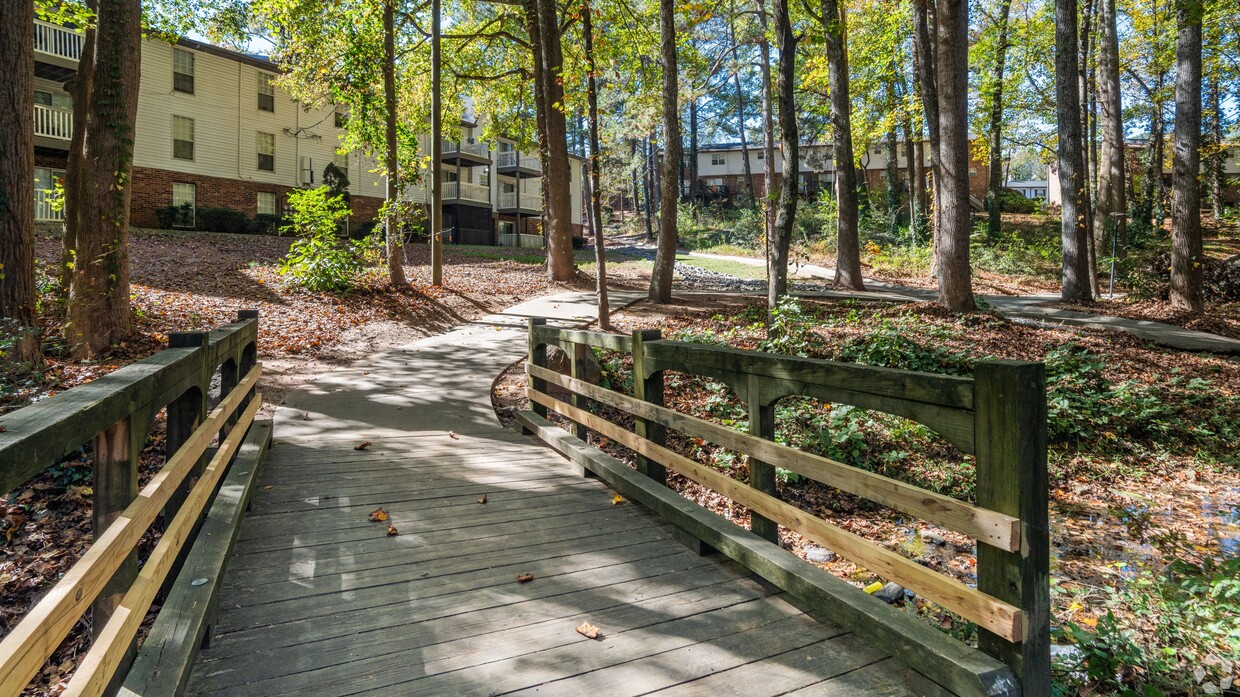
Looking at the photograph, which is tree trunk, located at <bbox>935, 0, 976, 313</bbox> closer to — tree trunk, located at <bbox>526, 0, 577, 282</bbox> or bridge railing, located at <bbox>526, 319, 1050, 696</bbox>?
tree trunk, located at <bbox>526, 0, 577, 282</bbox>

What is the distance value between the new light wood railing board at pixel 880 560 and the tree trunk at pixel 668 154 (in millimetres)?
10695

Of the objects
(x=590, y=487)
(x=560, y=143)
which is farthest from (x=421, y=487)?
(x=560, y=143)

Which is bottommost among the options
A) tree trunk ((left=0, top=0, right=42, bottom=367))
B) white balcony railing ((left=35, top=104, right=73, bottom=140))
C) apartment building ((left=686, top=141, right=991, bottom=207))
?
tree trunk ((left=0, top=0, right=42, bottom=367))

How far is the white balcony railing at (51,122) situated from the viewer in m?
20.4

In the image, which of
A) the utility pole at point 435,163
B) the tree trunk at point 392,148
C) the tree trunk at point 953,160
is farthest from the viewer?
the utility pole at point 435,163

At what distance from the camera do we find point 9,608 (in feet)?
12.0

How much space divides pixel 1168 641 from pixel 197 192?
1164 inches

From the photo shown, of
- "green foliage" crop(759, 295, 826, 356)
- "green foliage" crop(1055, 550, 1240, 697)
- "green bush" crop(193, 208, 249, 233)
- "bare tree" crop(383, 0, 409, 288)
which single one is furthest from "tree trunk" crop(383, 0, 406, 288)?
"green foliage" crop(1055, 550, 1240, 697)

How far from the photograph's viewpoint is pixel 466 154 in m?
34.2

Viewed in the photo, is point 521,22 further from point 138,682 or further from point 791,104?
point 138,682

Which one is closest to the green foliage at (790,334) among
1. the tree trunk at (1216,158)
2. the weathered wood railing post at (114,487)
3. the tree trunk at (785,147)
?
the tree trunk at (785,147)

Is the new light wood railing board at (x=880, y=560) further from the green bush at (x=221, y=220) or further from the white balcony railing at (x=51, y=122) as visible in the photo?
the green bush at (x=221, y=220)

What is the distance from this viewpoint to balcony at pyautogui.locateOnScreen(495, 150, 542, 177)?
1531 inches

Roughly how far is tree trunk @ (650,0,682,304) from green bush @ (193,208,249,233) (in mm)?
17635
